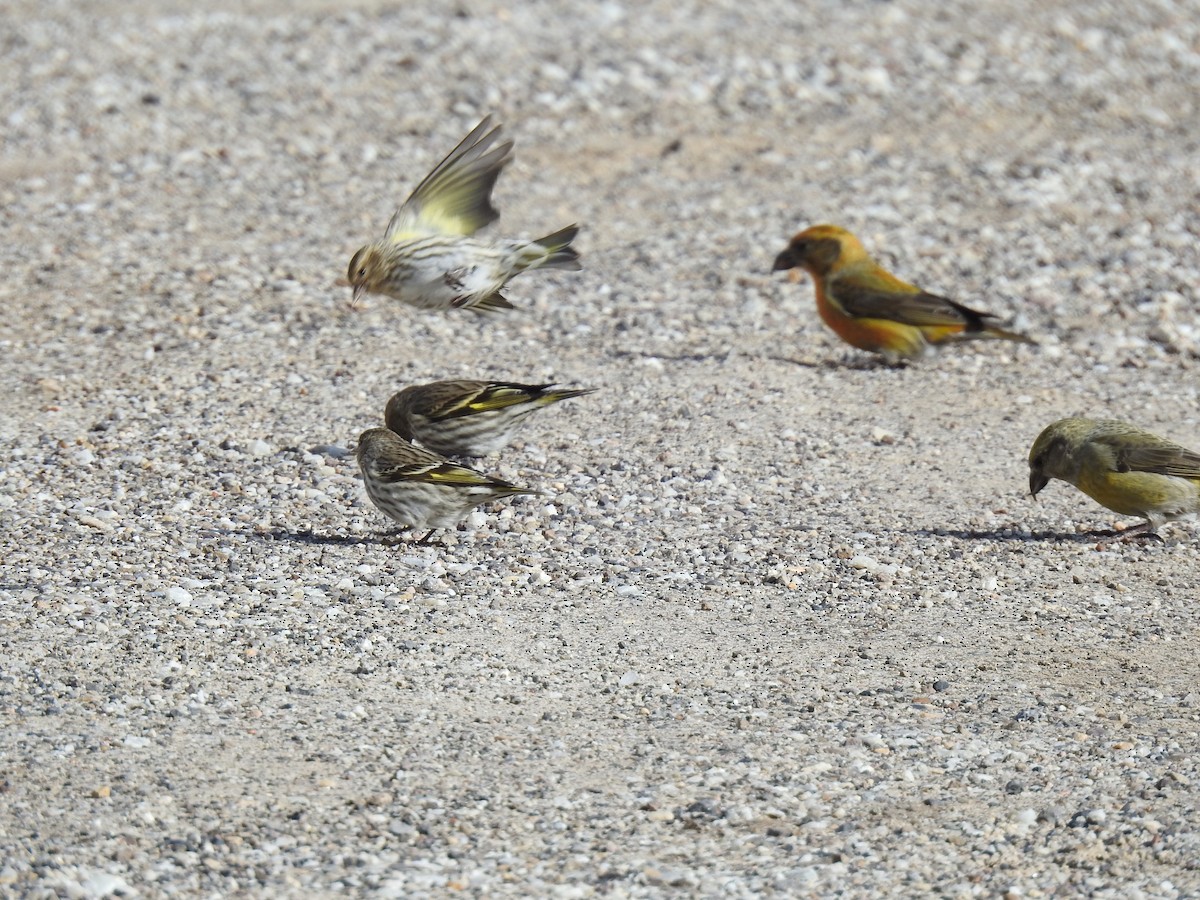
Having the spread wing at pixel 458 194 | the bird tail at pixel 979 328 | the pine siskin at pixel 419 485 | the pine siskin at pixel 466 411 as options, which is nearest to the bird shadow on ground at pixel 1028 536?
the pine siskin at pixel 466 411

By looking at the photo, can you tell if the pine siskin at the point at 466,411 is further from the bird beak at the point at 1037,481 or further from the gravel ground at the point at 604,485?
the bird beak at the point at 1037,481

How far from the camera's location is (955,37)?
14398mm

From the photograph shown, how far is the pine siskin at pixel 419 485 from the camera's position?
655 centimetres

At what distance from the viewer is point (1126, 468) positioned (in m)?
6.86

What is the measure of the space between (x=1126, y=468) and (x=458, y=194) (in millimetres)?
3099

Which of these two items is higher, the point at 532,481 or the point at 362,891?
the point at 362,891

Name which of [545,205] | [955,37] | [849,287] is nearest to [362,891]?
[849,287]

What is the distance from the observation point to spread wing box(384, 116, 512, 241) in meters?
6.89

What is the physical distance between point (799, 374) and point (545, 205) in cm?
303

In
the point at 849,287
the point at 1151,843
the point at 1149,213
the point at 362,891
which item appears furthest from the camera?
the point at 1149,213

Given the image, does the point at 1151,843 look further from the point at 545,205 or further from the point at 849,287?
the point at 545,205

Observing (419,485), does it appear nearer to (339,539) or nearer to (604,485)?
(339,539)

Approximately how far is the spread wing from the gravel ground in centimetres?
120

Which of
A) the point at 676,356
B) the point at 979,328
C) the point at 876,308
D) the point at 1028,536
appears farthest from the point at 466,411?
the point at 979,328
